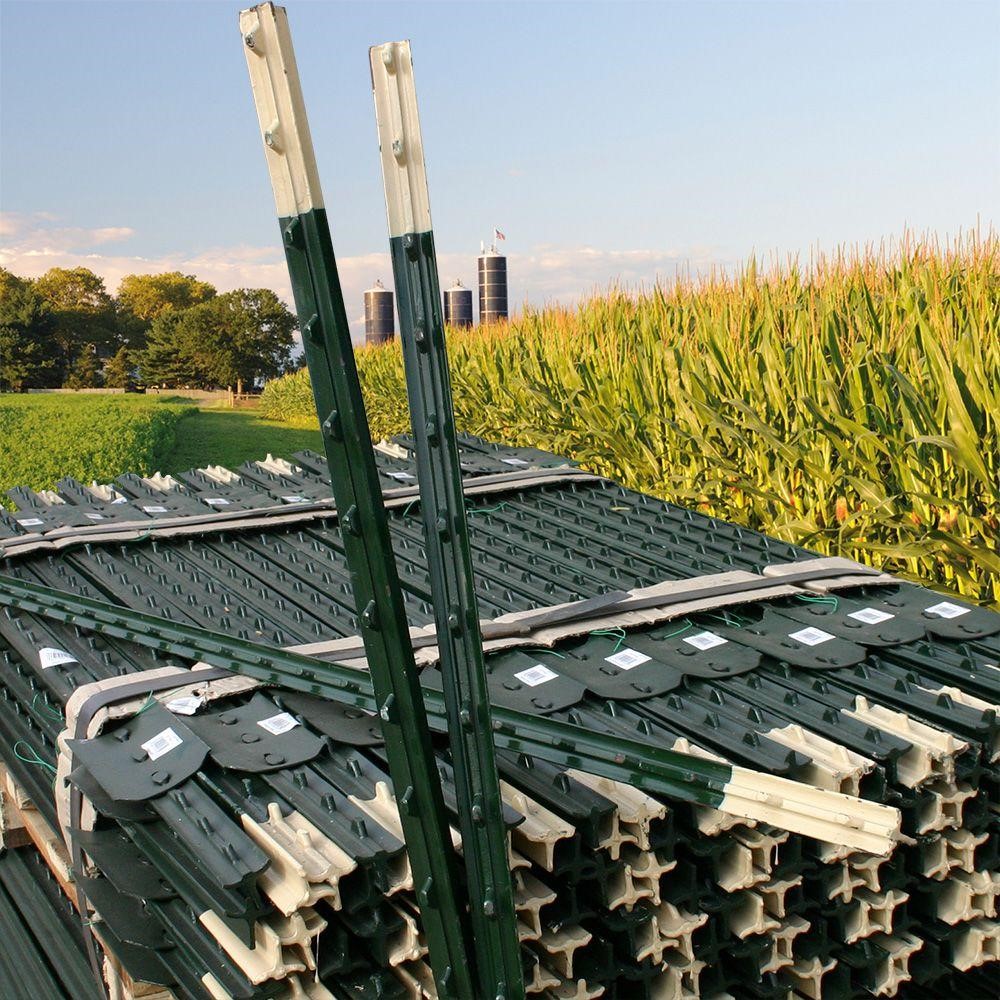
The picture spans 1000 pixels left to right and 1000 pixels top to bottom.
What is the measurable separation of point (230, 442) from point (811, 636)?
2330 centimetres

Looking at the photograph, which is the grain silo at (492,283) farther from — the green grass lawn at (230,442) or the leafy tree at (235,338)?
the leafy tree at (235,338)

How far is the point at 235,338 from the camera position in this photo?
180 feet

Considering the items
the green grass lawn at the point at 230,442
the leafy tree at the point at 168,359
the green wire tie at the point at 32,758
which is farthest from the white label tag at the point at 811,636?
the leafy tree at the point at 168,359

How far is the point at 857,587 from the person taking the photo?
351cm

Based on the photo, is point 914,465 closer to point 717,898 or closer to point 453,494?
point 717,898

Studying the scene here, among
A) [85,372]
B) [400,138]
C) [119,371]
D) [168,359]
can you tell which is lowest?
[119,371]

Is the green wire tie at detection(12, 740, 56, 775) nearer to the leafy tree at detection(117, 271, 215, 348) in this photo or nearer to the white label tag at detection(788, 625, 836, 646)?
the white label tag at detection(788, 625, 836, 646)

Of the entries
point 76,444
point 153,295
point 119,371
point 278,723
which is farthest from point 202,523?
point 153,295

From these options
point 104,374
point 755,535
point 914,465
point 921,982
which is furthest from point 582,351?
point 104,374

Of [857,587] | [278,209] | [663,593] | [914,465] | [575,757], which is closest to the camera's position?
Answer: [278,209]

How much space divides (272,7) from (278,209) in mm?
292

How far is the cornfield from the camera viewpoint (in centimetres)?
574

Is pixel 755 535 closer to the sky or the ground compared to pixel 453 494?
closer to the ground

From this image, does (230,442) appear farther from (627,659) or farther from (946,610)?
(627,659)
